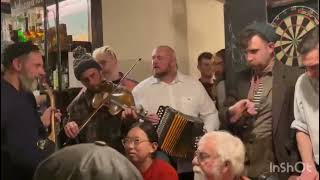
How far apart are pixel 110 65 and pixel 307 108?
866 millimetres

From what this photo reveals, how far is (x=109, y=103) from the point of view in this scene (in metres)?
1.95

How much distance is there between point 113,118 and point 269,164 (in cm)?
60

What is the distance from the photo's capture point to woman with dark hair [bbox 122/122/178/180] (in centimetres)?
196

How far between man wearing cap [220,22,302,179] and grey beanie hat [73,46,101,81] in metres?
0.57

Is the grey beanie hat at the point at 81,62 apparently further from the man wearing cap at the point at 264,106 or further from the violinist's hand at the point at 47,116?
the man wearing cap at the point at 264,106

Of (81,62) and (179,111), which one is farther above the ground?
(81,62)

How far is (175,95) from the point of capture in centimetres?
215

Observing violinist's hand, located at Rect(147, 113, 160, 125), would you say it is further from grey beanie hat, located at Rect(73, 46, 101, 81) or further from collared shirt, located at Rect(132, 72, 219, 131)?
grey beanie hat, located at Rect(73, 46, 101, 81)

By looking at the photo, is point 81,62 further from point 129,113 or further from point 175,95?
point 175,95

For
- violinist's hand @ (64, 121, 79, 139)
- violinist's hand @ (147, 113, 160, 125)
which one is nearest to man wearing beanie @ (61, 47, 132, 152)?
violinist's hand @ (64, 121, 79, 139)

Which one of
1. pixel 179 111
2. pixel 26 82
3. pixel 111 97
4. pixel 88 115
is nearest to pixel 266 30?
pixel 179 111

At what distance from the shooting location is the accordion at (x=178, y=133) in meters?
2.05

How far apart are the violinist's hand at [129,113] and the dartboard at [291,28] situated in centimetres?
60

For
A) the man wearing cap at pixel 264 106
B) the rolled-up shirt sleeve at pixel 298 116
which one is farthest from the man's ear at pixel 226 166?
the rolled-up shirt sleeve at pixel 298 116
